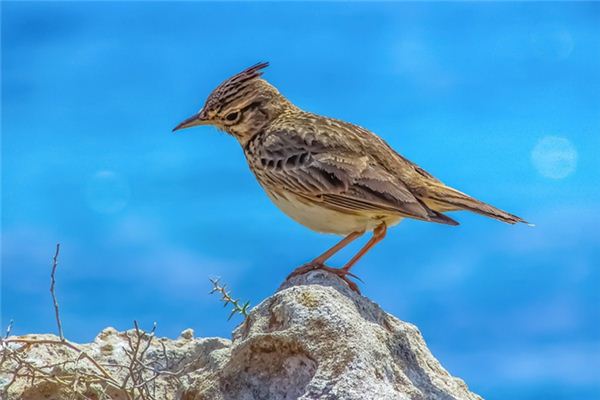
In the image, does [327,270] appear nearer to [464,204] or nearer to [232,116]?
[464,204]

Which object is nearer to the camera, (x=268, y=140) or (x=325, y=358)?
(x=325, y=358)

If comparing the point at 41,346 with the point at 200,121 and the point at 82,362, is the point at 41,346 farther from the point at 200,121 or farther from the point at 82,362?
the point at 200,121

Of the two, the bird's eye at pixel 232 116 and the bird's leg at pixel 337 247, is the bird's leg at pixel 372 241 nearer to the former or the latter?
the bird's leg at pixel 337 247

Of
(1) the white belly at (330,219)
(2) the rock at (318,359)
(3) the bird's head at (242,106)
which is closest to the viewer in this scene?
(2) the rock at (318,359)

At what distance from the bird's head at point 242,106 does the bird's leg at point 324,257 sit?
1.82 meters

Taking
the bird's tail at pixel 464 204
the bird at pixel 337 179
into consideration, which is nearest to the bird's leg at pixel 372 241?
the bird at pixel 337 179

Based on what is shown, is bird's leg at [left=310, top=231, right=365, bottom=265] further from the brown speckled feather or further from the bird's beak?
the bird's beak

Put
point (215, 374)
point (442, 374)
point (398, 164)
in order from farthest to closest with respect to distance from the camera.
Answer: point (398, 164)
point (442, 374)
point (215, 374)

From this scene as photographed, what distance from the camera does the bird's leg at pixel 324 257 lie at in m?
7.59

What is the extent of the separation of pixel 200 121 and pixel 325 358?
4912 millimetres

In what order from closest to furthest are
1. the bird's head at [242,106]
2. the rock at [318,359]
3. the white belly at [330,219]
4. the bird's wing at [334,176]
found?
the rock at [318,359]
the bird's wing at [334,176]
the white belly at [330,219]
the bird's head at [242,106]

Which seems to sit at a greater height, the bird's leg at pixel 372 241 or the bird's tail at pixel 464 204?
the bird's tail at pixel 464 204

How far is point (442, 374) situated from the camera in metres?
6.97

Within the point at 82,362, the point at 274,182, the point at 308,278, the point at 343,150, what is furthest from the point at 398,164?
the point at 82,362
